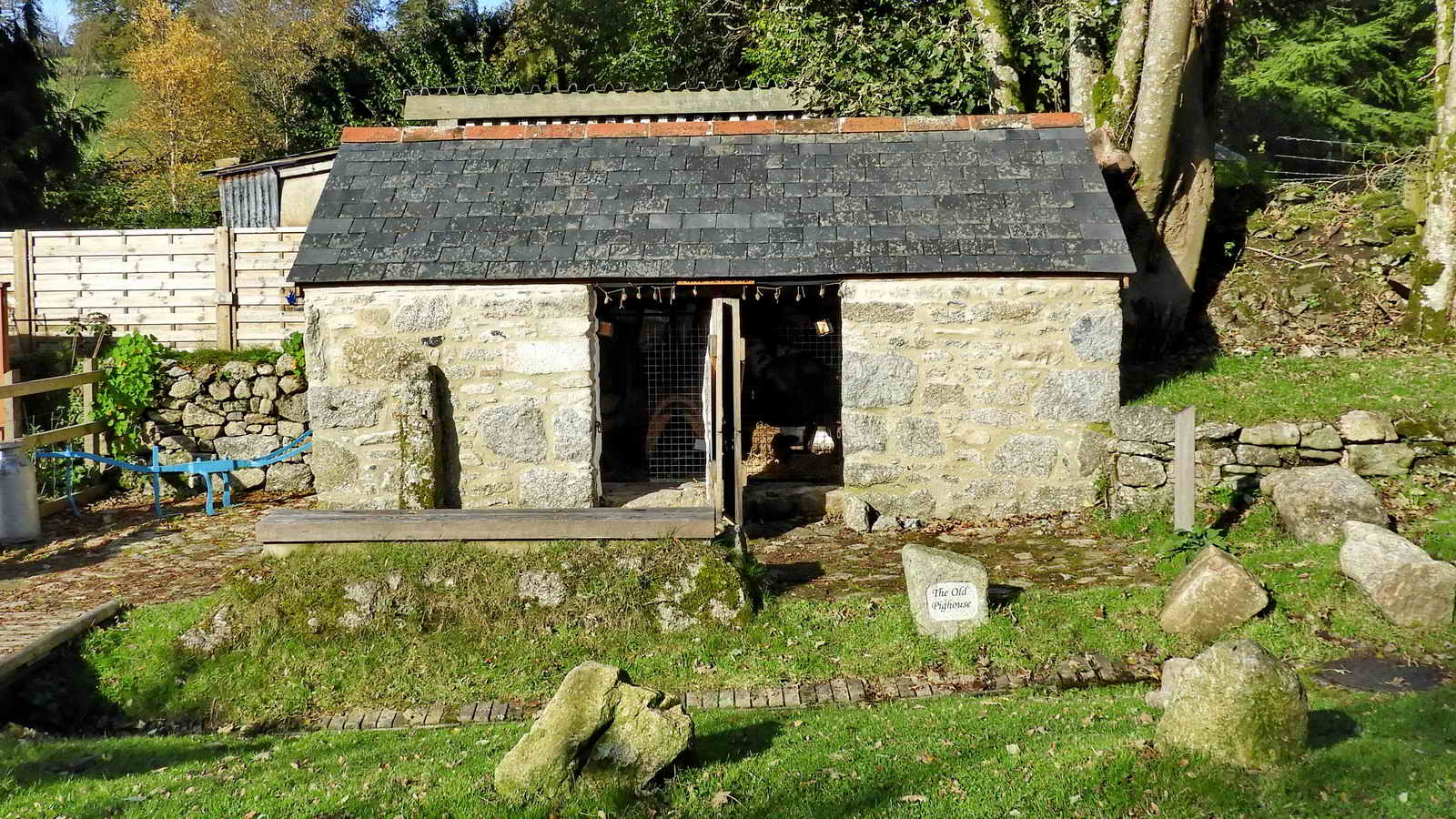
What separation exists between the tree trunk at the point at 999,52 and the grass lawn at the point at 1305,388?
425 cm

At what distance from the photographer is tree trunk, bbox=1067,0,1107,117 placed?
12562mm

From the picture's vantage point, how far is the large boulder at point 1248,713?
4332 millimetres

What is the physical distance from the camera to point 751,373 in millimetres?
13172

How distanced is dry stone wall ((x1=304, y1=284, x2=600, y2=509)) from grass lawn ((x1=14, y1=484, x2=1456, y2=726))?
2.15m

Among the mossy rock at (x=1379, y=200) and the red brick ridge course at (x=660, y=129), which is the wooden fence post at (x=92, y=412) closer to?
the red brick ridge course at (x=660, y=129)

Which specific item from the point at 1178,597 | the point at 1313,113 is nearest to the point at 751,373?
the point at 1178,597

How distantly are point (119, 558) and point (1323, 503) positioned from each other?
957 cm

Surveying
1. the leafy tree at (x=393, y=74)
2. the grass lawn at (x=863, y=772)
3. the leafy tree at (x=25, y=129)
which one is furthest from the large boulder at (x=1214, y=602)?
the leafy tree at (x=25, y=129)

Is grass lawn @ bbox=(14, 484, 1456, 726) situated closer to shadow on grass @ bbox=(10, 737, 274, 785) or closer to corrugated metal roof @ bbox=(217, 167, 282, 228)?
shadow on grass @ bbox=(10, 737, 274, 785)

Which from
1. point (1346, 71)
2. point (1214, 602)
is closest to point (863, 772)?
point (1214, 602)

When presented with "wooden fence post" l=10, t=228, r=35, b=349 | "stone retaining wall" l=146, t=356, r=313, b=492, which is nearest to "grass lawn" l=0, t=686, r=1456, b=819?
"stone retaining wall" l=146, t=356, r=313, b=492

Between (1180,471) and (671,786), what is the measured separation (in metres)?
5.06

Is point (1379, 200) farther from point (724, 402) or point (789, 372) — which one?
point (724, 402)

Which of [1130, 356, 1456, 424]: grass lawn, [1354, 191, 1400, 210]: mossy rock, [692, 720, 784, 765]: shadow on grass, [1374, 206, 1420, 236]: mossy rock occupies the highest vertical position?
[1354, 191, 1400, 210]: mossy rock
